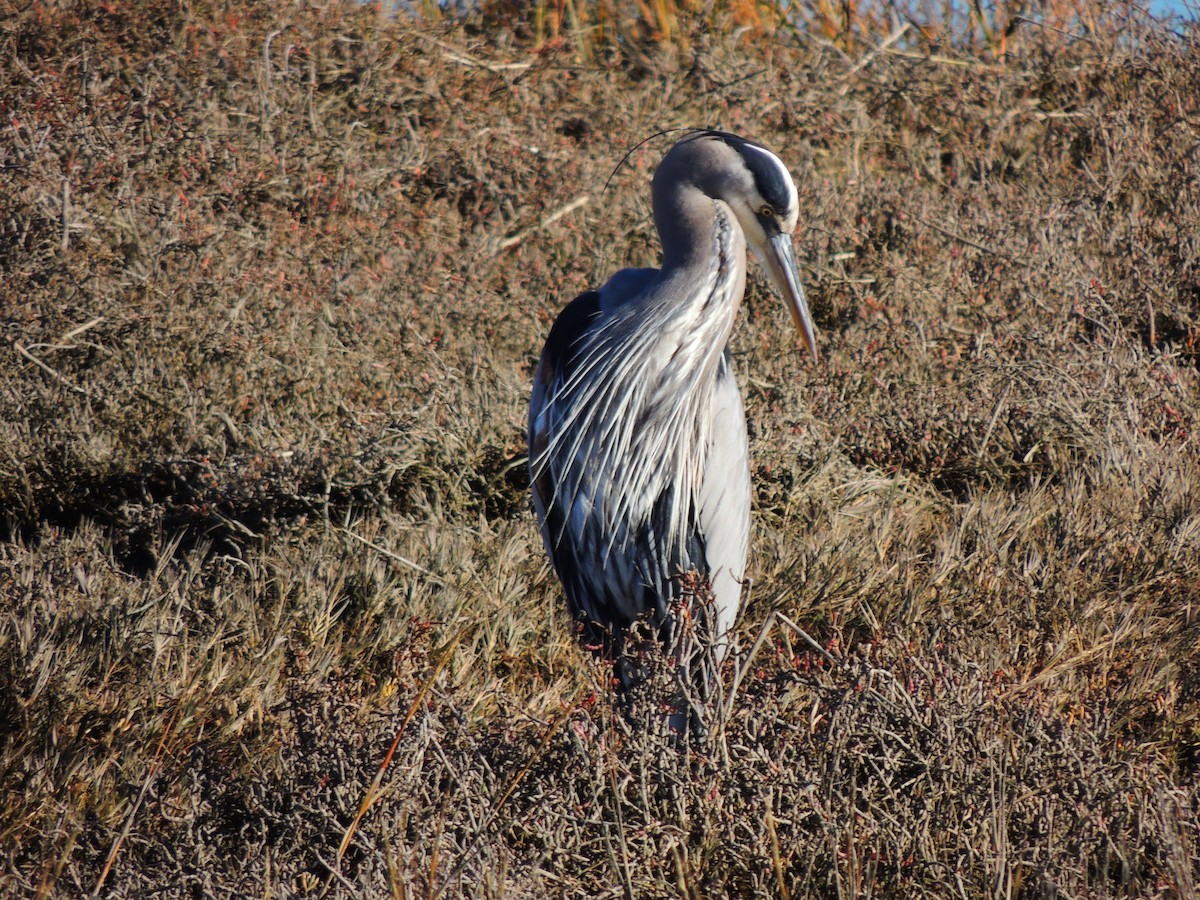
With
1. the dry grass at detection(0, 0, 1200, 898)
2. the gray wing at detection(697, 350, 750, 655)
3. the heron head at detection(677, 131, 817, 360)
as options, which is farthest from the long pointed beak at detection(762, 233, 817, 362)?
the dry grass at detection(0, 0, 1200, 898)

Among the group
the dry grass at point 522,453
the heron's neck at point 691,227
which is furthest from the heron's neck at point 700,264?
the dry grass at point 522,453

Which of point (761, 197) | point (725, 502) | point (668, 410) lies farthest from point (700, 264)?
point (725, 502)

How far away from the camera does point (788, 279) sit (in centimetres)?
294

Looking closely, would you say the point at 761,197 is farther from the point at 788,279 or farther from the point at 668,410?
the point at 668,410

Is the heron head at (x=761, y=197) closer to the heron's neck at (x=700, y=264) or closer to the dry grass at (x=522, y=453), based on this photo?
the heron's neck at (x=700, y=264)

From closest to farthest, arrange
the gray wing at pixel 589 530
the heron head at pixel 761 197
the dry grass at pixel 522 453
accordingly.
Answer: the dry grass at pixel 522 453
the heron head at pixel 761 197
the gray wing at pixel 589 530

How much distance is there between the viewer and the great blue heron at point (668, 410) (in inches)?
116

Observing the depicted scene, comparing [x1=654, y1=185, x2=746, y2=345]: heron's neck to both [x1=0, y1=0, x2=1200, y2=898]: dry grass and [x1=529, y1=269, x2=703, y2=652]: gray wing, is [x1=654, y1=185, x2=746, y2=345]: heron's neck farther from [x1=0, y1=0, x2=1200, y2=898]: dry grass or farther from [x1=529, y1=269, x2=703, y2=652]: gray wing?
[x1=0, y1=0, x2=1200, y2=898]: dry grass

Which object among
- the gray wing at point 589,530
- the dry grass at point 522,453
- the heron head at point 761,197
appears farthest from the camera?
the gray wing at point 589,530

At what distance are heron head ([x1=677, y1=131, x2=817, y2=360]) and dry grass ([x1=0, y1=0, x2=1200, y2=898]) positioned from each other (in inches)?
37.4

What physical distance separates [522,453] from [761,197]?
1472mm

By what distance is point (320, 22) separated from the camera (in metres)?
5.44

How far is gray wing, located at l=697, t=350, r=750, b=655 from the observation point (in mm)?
3020

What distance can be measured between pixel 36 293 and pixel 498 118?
2399mm
